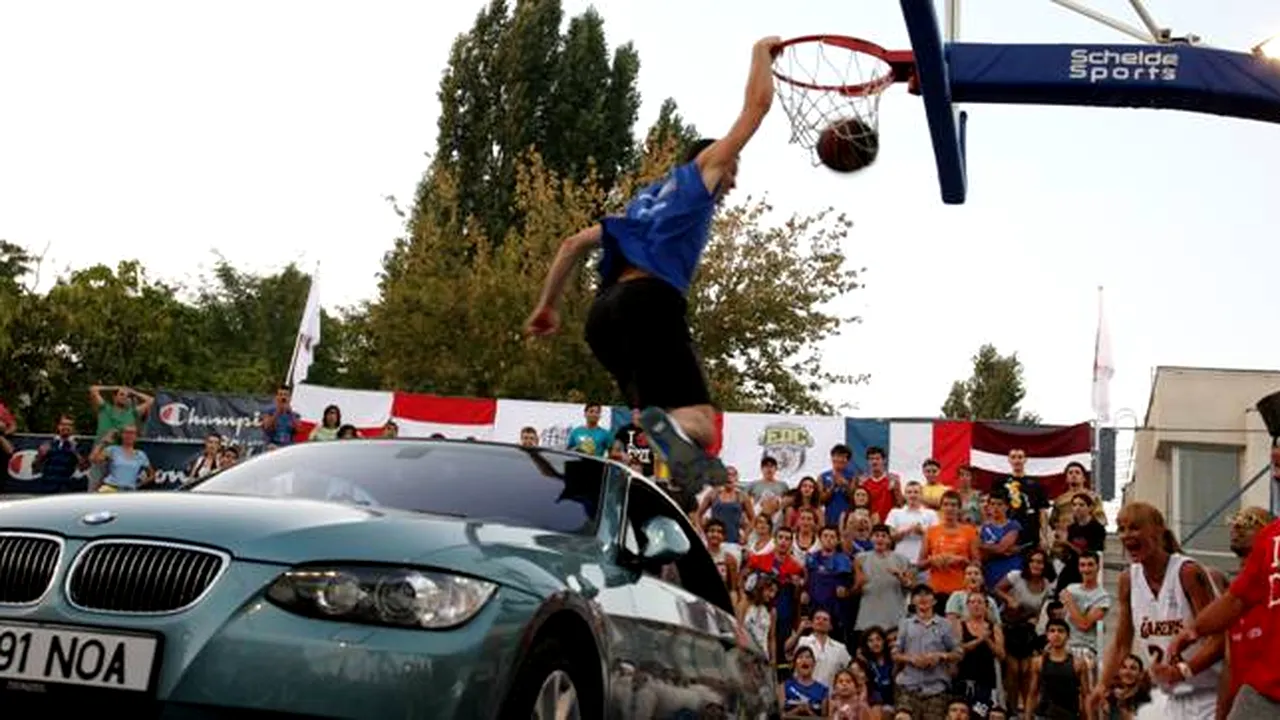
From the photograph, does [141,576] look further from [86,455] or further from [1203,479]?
[1203,479]

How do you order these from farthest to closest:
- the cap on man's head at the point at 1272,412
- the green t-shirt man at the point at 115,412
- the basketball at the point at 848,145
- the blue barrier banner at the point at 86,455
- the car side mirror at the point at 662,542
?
the blue barrier banner at the point at 86,455, the green t-shirt man at the point at 115,412, the cap on man's head at the point at 1272,412, the basketball at the point at 848,145, the car side mirror at the point at 662,542

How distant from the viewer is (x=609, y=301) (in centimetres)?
664

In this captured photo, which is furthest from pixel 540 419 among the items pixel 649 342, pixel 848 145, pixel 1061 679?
pixel 649 342

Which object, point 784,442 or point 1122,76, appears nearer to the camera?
point 1122,76

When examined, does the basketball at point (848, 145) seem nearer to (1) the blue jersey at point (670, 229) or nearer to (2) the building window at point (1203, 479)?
(1) the blue jersey at point (670, 229)

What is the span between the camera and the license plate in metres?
3.97

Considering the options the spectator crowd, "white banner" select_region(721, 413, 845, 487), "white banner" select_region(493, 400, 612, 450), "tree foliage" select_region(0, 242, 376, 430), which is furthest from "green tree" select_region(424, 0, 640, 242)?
the spectator crowd

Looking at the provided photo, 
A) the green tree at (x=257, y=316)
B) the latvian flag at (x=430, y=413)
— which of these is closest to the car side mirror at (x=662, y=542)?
the latvian flag at (x=430, y=413)

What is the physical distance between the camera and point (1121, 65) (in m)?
11.2

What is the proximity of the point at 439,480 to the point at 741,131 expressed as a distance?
221 centimetres

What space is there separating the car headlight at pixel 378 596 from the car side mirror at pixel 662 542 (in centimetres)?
135

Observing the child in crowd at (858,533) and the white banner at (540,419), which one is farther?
the white banner at (540,419)

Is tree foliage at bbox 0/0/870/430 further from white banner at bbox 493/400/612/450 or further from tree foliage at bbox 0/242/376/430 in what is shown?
white banner at bbox 493/400/612/450

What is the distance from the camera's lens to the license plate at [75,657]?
397 centimetres
